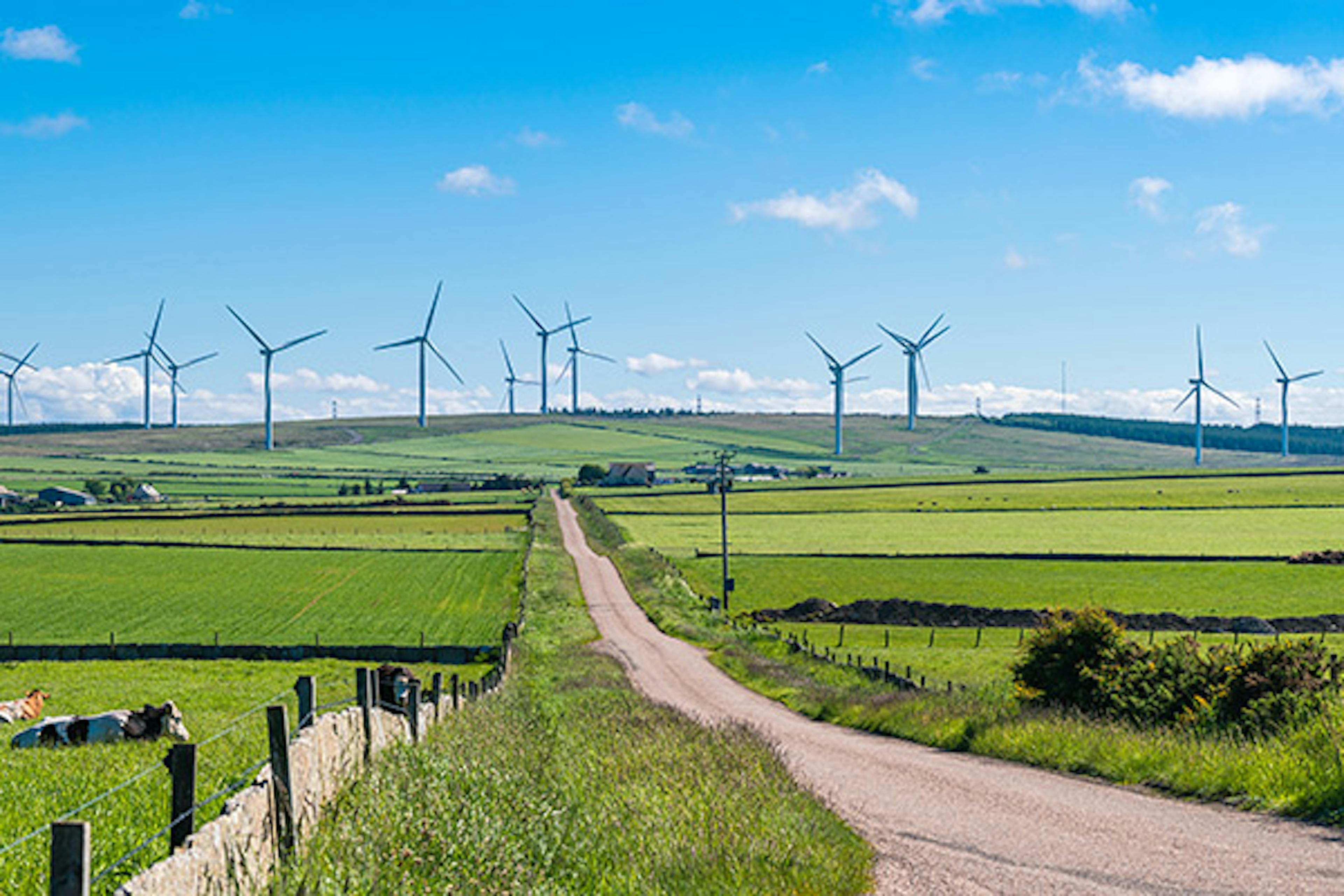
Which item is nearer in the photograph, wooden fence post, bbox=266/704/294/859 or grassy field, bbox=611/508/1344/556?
wooden fence post, bbox=266/704/294/859

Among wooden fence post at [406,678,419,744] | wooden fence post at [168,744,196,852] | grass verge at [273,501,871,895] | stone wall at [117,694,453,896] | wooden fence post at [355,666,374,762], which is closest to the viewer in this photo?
stone wall at [117,694,453,896]

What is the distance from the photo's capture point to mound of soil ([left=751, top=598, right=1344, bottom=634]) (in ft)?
203

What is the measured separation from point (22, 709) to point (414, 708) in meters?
26.0

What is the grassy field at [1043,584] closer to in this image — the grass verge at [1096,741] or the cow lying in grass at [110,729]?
the grass verge at [1096,741]

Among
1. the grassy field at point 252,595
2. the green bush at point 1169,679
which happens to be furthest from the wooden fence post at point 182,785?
Answer: the grassy field at point 252,595

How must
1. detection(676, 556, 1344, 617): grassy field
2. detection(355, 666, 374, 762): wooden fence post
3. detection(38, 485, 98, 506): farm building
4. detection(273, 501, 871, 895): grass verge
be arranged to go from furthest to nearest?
detection(38, 485, 98, 506): farm building < detection(676, 556, 1344, 617): grassy field < detection(355, 666, 374, 762): wooden fence post < detection(273, 501, 871, 895): grass verge

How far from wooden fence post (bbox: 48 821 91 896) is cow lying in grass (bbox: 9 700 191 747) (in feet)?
83.4

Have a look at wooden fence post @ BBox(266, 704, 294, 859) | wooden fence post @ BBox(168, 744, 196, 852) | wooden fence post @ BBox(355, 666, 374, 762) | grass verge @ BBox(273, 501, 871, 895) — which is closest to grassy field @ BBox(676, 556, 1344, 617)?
grass verge @ BBox(273, 501, 871, 895)

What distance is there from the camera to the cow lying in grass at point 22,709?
128ft

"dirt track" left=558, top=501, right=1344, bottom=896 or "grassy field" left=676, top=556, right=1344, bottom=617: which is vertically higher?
"dirt track" left=558, top=501, right=1344, bottom=896

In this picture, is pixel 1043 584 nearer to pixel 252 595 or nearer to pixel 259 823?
pixel 252 595

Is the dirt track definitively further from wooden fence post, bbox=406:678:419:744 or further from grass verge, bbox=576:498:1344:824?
wooden fence post, bbox=406:678:419:744

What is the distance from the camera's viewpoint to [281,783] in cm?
1138

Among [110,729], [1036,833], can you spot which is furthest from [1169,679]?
[110,729]
